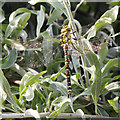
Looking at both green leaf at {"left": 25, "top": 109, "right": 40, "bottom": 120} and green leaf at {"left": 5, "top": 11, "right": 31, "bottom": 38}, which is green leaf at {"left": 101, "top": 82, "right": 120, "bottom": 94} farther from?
green leaf at {"left": 5, "top": 11, "right": 31, "bottom": 38}

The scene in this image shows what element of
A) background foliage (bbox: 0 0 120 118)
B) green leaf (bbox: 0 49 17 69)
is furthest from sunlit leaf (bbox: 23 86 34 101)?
green leaf (bbox: 0 49 17 69)

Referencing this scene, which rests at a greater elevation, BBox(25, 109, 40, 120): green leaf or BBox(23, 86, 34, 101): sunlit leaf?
BBox(23, 86, 34, 101): sunlit leaf

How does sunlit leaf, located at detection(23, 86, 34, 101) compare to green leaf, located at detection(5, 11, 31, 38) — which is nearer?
sunlit leaf, located at detection(23, 86, 34, 101)

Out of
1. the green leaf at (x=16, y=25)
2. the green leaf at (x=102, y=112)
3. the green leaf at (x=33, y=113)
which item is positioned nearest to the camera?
the green leaf at (x=33, y=113)

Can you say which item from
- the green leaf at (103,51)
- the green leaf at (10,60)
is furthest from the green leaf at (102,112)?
the green leaf at (10,60)

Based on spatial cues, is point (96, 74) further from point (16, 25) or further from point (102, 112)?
point (16, 25)

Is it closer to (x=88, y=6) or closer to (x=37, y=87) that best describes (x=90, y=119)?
(x=37, y=87)

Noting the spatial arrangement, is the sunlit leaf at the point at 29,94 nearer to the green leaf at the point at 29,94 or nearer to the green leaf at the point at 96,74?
the green leaf at the point at 29,94

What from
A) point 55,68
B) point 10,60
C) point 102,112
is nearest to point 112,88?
point 102,112
